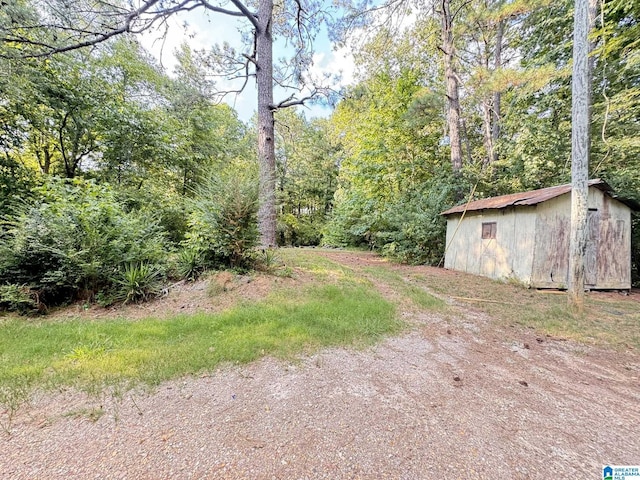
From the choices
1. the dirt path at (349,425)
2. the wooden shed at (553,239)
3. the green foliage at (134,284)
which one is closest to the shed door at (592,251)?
the wooden shed at (553,239)

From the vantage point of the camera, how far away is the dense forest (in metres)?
4.10

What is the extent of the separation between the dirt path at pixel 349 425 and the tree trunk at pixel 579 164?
2.42m

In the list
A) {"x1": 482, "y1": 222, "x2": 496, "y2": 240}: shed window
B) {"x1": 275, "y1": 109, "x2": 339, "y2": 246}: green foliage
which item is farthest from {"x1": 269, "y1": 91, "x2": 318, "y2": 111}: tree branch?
{"x1": 275, "y1": 109, "x2": 339, "y2": 246}: green foliage

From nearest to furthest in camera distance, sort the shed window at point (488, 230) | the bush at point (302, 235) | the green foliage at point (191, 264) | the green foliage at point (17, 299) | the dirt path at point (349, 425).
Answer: the dirt path at point (349, 425) < the green foliage at point (17, 299) < the green foliage at point (191, 264) < the shed window at point (488, 230) < the bush at point (302, 235)

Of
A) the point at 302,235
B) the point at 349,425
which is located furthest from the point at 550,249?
the point at 302,235

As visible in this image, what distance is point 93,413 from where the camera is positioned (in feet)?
5.90

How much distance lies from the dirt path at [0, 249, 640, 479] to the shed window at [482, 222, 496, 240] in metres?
5.80

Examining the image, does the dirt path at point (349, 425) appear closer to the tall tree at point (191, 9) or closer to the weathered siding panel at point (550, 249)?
the tall tree at point (191, 9)

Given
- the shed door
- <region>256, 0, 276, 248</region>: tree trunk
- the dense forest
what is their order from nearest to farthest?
1. the dense forest
2. <region>256, 0, 276, 248</region>: tree trunk
3. the shed door

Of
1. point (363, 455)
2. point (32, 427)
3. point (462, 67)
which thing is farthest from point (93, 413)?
point (462, 67)

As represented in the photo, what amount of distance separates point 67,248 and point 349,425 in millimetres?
4423

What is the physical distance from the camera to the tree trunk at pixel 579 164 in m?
4.50

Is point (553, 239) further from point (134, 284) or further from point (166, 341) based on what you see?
point (134, 284)

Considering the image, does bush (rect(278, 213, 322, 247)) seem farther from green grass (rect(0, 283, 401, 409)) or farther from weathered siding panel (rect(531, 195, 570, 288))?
green grass (rect(0, 283, 401, 409))
